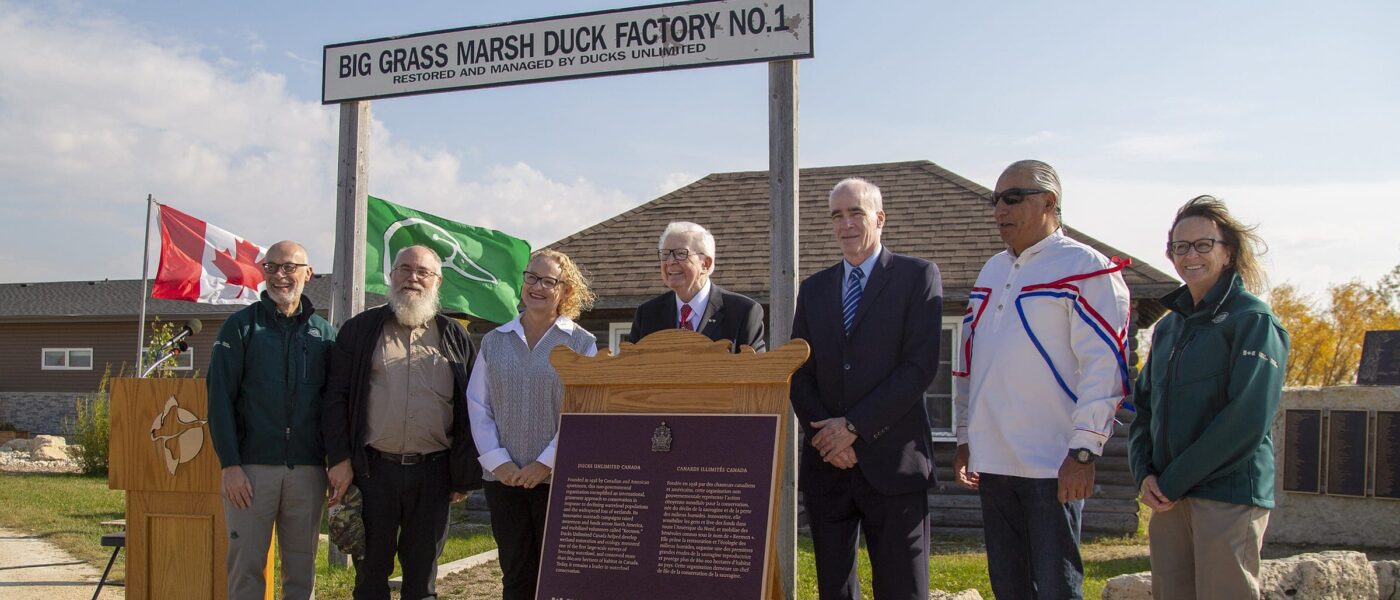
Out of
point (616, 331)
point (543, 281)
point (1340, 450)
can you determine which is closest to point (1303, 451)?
point (1340, 450)

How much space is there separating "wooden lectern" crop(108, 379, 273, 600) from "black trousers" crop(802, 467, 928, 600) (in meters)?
2.99

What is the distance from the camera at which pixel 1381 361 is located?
31.3ft

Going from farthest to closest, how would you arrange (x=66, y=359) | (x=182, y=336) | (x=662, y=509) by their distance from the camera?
(x=66, y=359) → (x=182, y=336) → (x=662, y=509)

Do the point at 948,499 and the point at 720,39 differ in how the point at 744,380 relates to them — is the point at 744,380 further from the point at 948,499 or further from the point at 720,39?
the point at 948,499

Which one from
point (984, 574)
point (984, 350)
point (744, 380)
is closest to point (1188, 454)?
point (984, 350)

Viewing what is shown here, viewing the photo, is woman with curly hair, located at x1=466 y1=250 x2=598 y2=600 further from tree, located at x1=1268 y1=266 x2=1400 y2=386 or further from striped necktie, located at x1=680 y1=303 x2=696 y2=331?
tree, located at x1=1268 y1=266 x2=1400 y2=386

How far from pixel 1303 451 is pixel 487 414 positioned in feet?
26.7

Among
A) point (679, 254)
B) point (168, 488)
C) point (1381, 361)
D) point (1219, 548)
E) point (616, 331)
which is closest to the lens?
point (1219, 548)

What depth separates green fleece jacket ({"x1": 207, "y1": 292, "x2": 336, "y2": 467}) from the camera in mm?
4492

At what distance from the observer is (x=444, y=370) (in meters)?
4.62

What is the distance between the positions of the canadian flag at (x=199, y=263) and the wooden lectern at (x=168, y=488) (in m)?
8.65

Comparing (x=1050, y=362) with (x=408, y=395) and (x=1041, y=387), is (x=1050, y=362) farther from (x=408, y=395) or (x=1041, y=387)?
Answer: (x=408, y=395)

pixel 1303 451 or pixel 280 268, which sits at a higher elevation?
pixel 280 268

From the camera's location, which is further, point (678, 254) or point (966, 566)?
point (966, 566)
